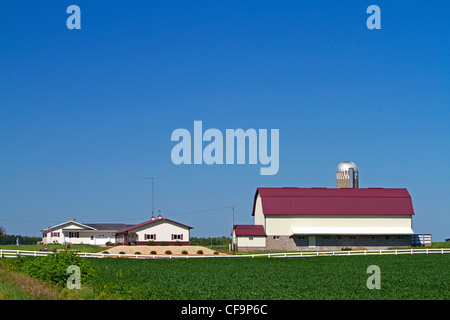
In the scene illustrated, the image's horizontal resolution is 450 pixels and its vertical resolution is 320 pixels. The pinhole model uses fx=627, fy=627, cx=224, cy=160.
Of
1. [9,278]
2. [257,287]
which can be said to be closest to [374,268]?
[257,287]

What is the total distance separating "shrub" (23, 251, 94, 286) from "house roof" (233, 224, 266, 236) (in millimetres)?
39099

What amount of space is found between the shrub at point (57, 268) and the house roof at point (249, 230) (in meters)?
39.1

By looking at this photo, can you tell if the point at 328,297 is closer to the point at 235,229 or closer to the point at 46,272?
the point at 46,272

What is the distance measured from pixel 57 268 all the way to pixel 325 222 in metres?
46.8

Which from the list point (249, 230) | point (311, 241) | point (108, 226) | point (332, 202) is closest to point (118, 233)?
point (108, 226)

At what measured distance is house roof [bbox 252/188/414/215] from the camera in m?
69.1

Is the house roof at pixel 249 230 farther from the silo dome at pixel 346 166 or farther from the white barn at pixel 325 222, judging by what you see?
the silo dome at pixel 346 166

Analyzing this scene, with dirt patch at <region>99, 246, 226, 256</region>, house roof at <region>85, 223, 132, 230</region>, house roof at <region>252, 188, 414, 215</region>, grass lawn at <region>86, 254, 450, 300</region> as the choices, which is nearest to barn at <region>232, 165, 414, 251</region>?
house roof at <region>252, 188, 414, 215</region>

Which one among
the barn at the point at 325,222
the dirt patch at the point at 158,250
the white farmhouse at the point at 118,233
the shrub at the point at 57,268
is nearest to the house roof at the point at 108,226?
the white farmhouse at the point at 118,233

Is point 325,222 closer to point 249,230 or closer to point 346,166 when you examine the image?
point 249,230

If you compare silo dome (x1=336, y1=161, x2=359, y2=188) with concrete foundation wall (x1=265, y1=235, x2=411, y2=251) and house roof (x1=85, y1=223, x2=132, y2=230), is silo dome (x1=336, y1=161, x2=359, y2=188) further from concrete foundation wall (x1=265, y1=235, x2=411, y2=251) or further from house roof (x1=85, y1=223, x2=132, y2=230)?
house roof (x1=85, y1=223, x2=132, y2=230)

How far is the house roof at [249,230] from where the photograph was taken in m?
66.9

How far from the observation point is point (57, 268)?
25.7m
